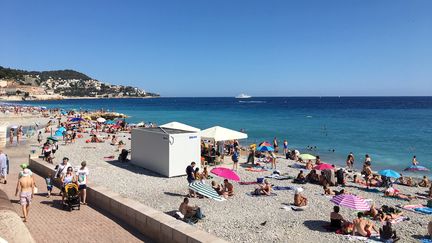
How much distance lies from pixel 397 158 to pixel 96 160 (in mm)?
22336

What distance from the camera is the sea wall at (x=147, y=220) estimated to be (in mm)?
6604

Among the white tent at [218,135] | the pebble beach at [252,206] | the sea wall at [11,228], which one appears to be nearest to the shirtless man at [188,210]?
the pebble beach at [252,206]

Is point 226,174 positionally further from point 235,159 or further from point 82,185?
point 82,185

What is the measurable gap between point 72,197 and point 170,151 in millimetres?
5913

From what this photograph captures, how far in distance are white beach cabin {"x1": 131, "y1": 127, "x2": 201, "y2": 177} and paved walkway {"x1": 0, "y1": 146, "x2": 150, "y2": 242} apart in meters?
5.30

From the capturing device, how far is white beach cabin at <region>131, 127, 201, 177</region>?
1499 cm

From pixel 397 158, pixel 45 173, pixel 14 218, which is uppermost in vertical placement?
pixel 14 218

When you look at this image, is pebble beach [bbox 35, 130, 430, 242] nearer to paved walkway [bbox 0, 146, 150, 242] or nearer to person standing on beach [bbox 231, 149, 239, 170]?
person standing on beach [bbox 231, 149, 239, 170]

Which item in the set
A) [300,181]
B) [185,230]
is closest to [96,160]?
[300,181]

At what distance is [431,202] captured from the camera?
40.4ft

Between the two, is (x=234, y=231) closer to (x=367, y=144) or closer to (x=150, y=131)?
(x=150, y=131)

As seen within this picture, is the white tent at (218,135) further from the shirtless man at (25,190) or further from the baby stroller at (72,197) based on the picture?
the shirtless man at (25,190)

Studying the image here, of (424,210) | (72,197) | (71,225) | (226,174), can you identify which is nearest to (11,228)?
(71,225)

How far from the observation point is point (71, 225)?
8.28 meters
